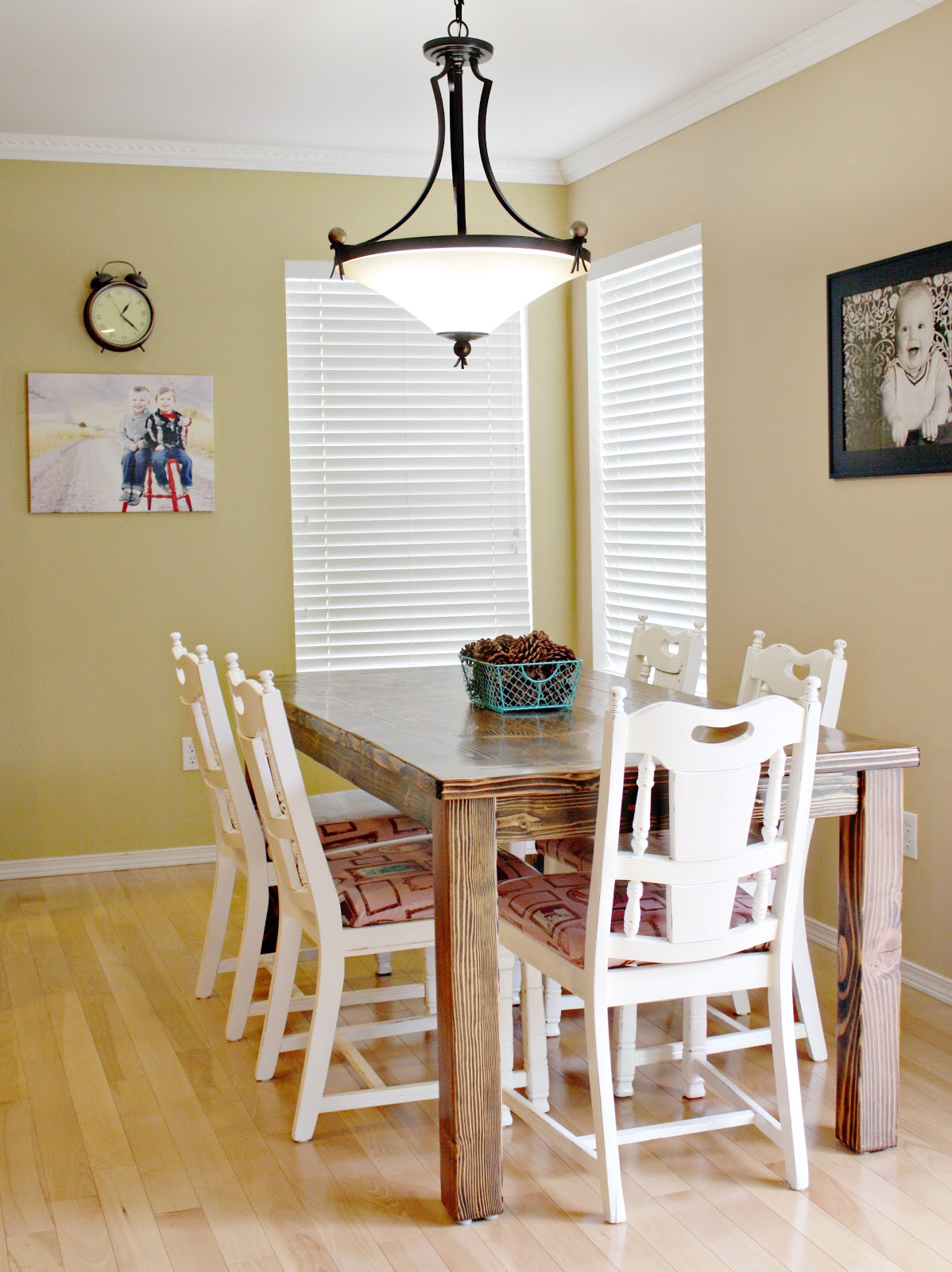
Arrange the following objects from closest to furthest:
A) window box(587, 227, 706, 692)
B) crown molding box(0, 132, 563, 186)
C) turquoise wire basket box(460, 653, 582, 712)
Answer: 1. turquoise wire basket box(460, 653, 582, 712)
2. window box(587, 227, 706, 692)
3. crown molding box(0, 132, 563, 186)

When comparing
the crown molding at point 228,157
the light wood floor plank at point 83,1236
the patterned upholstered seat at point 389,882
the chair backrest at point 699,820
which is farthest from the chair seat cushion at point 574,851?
the crown molding at point 228,157

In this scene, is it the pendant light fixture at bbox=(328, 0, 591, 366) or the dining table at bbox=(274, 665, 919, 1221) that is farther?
the pendant light fixture at bbox=(328, 0, 591, 366)

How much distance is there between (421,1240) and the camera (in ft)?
7.54

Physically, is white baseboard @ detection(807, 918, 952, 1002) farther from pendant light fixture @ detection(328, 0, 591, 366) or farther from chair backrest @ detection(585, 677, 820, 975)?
pendant light fixture @ detection(328, 0, 591, 366)

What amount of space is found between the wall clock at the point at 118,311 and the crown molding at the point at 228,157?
1.29 ft

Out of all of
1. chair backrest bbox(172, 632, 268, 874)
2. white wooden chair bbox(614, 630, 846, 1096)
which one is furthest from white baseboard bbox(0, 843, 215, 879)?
white wooden chair bbox(614, 630, 846, 1096)

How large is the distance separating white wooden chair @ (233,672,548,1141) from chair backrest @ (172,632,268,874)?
0.29 metres

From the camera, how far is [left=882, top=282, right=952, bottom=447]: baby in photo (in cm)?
330

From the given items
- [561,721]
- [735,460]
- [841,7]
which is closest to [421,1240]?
[561,721]

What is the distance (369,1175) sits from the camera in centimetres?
254

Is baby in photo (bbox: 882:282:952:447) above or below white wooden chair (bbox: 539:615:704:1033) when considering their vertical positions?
above

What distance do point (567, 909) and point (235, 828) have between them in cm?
114

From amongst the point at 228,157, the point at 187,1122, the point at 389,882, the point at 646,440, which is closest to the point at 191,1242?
the point at 187,1122

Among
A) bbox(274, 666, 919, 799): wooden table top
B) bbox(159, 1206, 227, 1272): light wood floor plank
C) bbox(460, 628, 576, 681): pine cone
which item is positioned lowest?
bbox(159, 1206, 227, 1272): light wood floor plank
